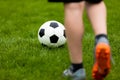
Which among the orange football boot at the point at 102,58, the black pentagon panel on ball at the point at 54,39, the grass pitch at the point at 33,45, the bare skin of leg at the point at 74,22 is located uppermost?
the bare skin of leg at the point at 74,22

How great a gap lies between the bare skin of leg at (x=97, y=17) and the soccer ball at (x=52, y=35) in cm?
146

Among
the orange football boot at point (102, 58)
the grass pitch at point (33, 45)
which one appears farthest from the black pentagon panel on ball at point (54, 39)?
the orange football boot at point (102, 58)

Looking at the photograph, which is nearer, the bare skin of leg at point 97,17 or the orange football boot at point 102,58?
the orange football boot at point 102,58

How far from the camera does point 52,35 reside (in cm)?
480

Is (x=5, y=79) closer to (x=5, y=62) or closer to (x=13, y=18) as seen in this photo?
(x=5, y=62)

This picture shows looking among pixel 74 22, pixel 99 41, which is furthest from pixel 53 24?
pixel 99 41

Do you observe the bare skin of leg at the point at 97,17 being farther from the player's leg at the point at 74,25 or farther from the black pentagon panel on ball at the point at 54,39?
the black pentagon panel on ball at the point at 54,39

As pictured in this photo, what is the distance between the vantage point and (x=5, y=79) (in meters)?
3.71

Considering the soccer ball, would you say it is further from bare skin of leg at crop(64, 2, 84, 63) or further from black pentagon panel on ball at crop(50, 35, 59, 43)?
bare skin of leg at crop(64, 2, 84, 63)

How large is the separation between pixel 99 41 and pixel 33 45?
194cm

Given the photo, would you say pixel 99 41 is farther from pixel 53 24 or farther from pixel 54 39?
pixel 53 24

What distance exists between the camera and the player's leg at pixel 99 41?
3001 millimetres

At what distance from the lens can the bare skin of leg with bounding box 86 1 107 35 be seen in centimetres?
323

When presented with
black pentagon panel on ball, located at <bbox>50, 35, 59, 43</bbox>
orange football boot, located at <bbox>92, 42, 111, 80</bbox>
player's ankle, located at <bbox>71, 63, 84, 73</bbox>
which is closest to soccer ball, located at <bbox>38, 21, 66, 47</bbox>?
black pentagon panel on ball, located at <bbox>50, 35, 59, 43</bbox>
